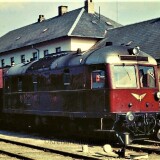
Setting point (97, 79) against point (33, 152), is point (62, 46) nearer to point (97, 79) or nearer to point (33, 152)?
point (97, 79)

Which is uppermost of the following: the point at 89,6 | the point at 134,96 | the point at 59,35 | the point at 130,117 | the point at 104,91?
the point at 89,6

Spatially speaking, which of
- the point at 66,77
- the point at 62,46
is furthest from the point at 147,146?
the point at 62,46

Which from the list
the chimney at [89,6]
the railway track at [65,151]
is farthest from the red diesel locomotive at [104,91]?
the chimney at [89,6]

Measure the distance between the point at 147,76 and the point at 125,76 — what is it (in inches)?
39.4

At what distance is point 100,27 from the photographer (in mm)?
38656

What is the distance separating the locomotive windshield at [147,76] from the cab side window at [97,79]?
52.0 inches

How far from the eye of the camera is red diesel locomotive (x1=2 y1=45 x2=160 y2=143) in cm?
1205

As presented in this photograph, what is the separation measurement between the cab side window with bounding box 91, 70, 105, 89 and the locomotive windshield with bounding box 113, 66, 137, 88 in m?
0.41

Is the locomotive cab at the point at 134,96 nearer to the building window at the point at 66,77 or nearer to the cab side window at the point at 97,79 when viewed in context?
the cab side window at the point at 97,79

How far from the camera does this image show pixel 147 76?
42.7ft

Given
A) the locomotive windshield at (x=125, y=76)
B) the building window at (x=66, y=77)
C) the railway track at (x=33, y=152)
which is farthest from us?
the building window at (x=66, y=77)

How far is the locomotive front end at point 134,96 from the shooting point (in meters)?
A: 11.9

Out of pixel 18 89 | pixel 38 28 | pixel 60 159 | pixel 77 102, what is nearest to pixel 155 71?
pixel 77 102

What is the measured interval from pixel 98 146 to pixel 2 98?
867 cm
